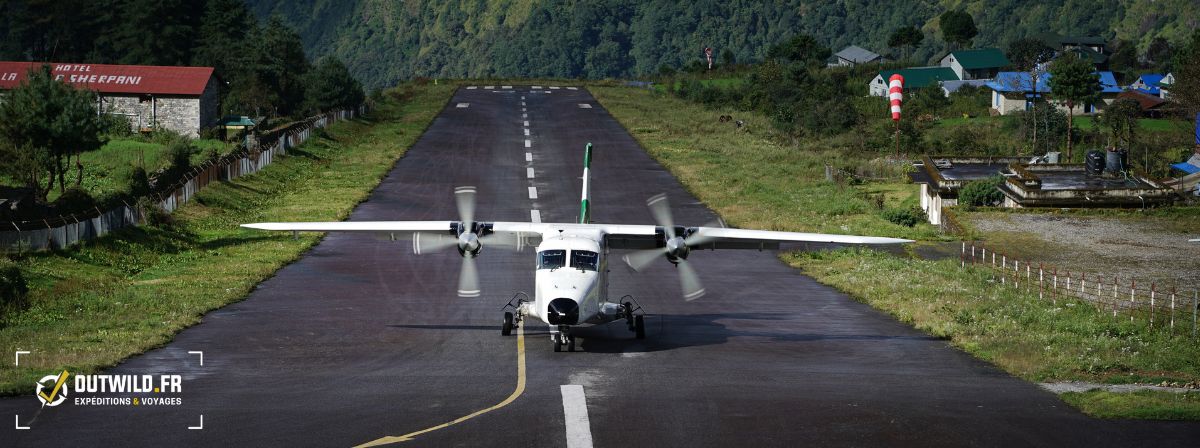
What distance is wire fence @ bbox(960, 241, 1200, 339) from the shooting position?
36812mm

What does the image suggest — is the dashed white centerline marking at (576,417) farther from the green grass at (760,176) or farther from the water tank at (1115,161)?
the water tank at (1115,161)

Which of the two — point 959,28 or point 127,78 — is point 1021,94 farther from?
point 127,78

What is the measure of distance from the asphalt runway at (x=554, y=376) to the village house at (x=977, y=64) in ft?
409

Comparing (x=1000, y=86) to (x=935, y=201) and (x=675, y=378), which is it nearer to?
(x=935, y=201)

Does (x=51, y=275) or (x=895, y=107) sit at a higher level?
(x=895, y=107)

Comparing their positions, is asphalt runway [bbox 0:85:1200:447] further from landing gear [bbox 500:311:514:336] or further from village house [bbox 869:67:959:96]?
village house [bbox 869:67:959:96]

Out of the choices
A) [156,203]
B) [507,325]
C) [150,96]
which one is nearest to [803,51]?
[150,96]

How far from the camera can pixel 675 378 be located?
28203 millimetres

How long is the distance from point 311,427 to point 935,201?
48842mm

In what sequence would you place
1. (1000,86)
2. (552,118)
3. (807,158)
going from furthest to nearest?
(1000,86) → (552,118) → (807,158)

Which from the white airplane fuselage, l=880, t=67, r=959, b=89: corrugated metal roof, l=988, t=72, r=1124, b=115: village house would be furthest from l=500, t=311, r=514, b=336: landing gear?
l=880, t=67, r=959, b=89: corrugated metal roof

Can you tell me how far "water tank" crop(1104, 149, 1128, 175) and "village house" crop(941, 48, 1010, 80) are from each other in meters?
92.7

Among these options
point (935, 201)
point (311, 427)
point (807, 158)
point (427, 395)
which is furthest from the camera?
point (807, 158)

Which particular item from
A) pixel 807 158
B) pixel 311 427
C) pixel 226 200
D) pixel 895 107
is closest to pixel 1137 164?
pixel 895 107
